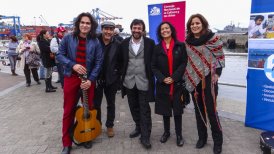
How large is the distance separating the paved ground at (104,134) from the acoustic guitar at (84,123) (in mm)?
169

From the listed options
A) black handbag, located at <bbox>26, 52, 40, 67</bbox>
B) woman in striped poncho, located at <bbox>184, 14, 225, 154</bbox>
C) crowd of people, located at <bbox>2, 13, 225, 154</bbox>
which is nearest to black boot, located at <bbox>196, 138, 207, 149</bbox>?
crowd of people, located at <bbox>2, 13, 225, 154</bbox>

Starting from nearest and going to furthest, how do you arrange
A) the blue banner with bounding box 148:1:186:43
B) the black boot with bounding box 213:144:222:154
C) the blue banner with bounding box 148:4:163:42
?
the black boot with bounding box 213:144:222:154
the blue banner with bounding box 148:1:186:43
the blue banner with bounding box 148:4:163:42

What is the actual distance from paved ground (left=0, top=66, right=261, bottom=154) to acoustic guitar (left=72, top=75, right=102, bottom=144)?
0.17m

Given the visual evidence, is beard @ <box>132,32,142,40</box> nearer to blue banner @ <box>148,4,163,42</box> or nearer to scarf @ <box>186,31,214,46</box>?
scarf @ <box>186,31,214,46</box>

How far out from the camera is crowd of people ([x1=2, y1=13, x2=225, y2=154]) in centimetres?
344

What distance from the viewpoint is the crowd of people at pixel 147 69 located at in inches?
135

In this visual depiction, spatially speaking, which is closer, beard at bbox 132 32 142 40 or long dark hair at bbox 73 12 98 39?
long dark hair at bbox 73 12 98 39

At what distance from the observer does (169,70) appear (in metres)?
3.64

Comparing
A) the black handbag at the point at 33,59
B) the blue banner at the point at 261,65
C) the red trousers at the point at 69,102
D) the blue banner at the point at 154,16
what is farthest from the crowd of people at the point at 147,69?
the black handbag at the point at 33,59

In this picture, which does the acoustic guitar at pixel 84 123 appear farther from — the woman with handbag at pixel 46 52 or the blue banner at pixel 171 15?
the woman with handbag at pixel 46 52

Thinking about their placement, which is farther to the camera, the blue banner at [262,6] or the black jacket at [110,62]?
the black jacket at [110,62]

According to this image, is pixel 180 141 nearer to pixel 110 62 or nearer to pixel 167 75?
pixel 167 75

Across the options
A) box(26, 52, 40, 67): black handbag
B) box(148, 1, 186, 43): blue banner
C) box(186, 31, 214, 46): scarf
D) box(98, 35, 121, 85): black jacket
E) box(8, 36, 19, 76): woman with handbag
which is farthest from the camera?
box(8, 36, 19, 76): woman with handbag

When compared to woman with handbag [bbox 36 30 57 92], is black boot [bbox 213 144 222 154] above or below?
below
